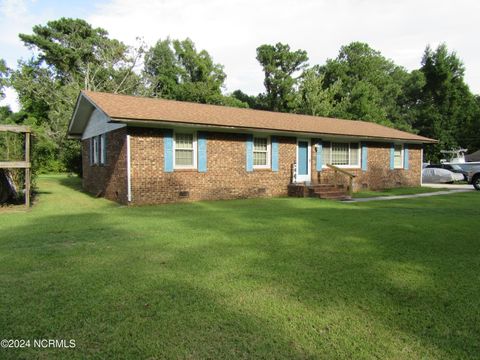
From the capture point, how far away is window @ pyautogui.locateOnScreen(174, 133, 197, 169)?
13.0m

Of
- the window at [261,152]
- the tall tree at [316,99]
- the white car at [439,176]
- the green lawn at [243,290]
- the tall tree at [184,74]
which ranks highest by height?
the tall tree at [184,74]

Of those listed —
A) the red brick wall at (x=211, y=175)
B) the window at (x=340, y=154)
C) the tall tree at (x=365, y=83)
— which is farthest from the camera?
the tall tree at (x=365, y=83)

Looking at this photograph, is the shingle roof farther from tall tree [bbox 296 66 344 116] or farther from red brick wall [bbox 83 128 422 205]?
tall tree [bbox 296 66 344 116]

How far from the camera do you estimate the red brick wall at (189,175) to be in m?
12.2

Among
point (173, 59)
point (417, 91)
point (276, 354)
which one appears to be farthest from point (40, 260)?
point (417, 91)

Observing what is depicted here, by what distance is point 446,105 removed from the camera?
43.0m

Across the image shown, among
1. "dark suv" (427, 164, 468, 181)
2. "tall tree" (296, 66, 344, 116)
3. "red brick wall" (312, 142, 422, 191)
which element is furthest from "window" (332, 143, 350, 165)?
"tall tree" (296, 66, 344, 116)

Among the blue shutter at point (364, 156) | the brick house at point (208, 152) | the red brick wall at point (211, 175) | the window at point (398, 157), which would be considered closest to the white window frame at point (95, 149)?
the brick house at point (208, 152)

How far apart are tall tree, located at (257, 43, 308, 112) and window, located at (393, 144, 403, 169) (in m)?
22.3

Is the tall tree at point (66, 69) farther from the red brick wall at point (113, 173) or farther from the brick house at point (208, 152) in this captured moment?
the red brick wall at point (113, 173)

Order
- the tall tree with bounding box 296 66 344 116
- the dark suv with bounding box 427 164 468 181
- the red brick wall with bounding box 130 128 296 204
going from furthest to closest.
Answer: the tall tree with bounding box 296 66 344 116 → the dark suv with bounding box 427 164 468 181 → the red brick wall with bounding box 130 128 296 204

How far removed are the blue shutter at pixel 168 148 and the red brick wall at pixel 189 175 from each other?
0.14 m

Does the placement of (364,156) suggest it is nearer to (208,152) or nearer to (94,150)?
(208,152)

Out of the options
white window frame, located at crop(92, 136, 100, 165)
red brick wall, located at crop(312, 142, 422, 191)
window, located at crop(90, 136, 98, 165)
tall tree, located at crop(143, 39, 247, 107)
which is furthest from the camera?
tall tree, located at crop(143, 39, 247, 107)
